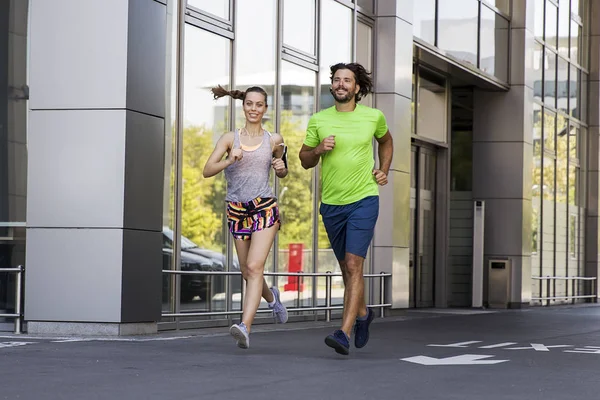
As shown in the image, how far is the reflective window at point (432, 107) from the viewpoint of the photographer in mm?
21305

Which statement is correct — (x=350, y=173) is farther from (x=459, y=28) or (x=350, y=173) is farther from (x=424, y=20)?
(x=459, y=28)

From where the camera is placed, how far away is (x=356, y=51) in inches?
680

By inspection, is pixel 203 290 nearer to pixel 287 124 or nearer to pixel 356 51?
pixel 287 124

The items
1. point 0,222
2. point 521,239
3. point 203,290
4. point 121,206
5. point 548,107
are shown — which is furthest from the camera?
point 548,107

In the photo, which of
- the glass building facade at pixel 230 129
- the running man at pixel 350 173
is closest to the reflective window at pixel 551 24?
the glass building facade at pixel 230 129

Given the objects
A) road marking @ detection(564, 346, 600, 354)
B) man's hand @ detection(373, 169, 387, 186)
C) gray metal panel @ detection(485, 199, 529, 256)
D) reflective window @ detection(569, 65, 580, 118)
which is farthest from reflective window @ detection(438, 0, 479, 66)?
man's hand @ detection(373, 169, 387, 186)

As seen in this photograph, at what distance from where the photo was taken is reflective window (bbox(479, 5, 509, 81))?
2234cm

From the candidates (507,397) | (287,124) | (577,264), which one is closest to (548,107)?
(577,264)

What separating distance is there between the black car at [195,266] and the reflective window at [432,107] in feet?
28.1

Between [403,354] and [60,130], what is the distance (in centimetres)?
381

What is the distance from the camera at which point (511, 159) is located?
23828 mm

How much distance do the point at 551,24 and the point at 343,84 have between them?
755 inches

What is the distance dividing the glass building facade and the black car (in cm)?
2

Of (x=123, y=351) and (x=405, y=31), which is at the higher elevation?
(x=405, y=31)
